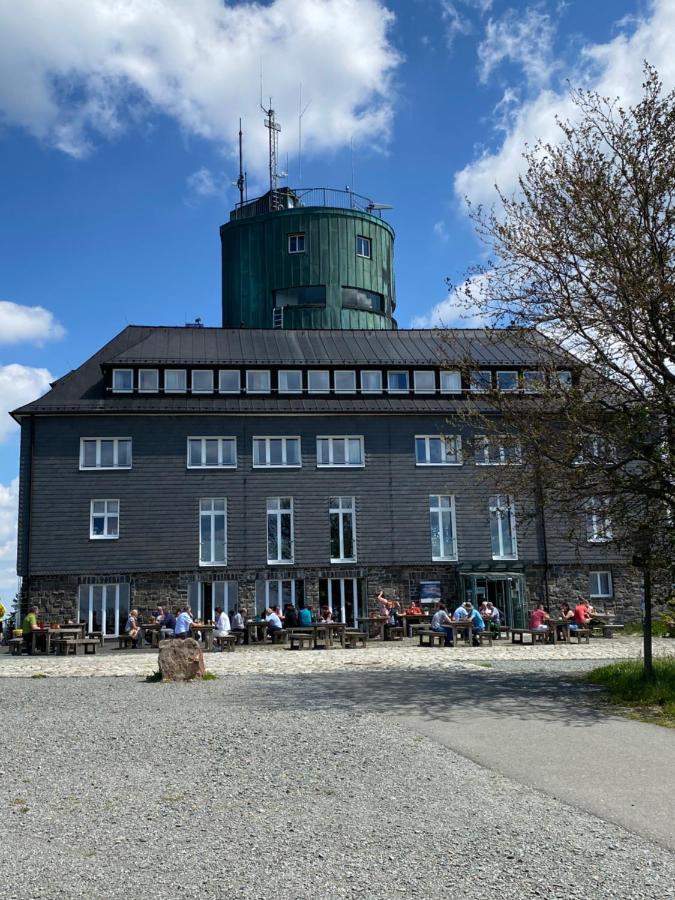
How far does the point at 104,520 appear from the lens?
113 feet

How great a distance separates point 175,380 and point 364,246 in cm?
1818

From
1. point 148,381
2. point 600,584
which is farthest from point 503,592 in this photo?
point 148,381

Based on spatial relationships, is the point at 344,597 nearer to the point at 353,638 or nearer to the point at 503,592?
the point at 503,592

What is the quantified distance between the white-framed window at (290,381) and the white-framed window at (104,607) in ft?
32.7

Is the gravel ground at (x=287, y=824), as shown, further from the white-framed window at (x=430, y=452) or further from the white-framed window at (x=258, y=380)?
the white-framed window at (x=258, y=380)

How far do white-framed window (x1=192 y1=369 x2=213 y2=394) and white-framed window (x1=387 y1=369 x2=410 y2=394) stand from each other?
286 inches

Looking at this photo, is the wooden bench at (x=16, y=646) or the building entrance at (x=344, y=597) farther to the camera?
the building entrance at (x=344, y=597)

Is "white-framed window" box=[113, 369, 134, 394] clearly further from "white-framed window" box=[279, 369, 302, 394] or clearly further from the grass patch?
the grass patch

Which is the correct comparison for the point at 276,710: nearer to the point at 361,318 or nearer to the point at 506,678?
the point at 506,678

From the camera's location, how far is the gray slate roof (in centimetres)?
3547

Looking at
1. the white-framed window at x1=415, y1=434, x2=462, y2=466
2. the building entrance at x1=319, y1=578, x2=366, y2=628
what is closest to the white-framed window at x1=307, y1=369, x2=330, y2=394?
the white-framed window at x1=415, y1=434, x2=462, y2=466

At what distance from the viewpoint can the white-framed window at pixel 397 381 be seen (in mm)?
37844

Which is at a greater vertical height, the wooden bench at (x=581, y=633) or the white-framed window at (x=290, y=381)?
the white-framed window at (x=290, y=381)

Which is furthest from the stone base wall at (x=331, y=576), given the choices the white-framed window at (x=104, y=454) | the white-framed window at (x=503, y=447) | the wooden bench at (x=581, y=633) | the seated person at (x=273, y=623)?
the white-framed window at (x=503, y=447)
